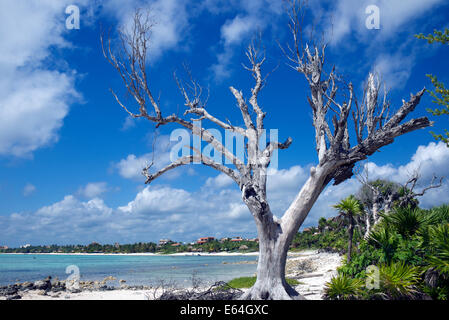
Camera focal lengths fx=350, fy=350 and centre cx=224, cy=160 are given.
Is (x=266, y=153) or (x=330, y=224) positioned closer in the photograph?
(x=266, y=153)

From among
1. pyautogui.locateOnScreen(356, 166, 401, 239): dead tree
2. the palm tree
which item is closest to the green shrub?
the palm tree

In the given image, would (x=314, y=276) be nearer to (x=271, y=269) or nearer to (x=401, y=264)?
(x=401, y=264)

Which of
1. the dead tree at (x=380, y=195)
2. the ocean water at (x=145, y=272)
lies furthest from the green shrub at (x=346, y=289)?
the dead tree at (x=380, y=195)

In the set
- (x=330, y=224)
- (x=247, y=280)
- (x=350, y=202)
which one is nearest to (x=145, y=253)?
(x=330, y=224)

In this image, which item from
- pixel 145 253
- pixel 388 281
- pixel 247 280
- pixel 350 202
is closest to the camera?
pixel 388 281

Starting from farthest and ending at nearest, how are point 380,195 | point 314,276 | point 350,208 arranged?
point 380,195 < point 314,276 < point 350,208

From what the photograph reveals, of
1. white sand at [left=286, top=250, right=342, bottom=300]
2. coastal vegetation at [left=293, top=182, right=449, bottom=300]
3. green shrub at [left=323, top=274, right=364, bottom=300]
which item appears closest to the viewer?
coastal vegetation at [left=293, top=182, right=449, bottom=300]

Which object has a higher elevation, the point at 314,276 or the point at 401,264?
the point at 401,264

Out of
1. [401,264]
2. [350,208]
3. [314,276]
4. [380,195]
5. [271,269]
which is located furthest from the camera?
[380,195]

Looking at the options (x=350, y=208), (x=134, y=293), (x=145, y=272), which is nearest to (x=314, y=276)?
(x=350, y=208)

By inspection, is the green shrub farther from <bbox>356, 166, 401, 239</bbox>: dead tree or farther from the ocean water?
<bbox>356, 166, 401, 239</bbox>: dead tree
